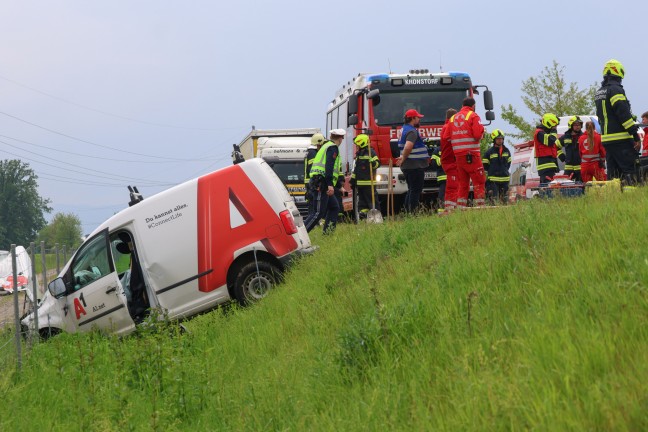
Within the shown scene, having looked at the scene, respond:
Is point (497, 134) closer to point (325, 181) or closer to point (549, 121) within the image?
point (549, 121)

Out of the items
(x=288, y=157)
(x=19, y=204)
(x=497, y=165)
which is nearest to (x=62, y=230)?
(x=19, y=204)

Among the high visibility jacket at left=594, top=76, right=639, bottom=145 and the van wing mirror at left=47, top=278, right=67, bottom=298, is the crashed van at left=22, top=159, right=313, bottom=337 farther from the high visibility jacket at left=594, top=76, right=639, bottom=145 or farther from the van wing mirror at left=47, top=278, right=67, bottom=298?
the high visibility jacket at left=594, top=76, right=639, bottom=145

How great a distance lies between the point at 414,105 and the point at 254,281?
820cm

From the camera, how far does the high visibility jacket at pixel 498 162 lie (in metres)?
19.7

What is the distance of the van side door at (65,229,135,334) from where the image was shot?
39.7 ft

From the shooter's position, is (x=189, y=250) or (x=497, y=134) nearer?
(x=189, y=250)

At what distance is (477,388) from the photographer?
4.71 metres

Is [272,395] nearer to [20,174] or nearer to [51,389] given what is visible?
[51,389]

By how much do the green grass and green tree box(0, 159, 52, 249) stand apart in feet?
410

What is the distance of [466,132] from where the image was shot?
44.6 ft

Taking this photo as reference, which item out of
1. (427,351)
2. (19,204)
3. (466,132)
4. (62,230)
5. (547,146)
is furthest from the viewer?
(62,230)

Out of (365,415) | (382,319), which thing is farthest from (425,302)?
(365,415)

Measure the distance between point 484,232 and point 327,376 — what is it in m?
3.01

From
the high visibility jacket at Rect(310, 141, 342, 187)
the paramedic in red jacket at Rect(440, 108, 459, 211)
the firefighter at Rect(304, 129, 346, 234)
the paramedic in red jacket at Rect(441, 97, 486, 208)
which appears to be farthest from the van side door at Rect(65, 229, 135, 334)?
the paramedic in red jacket at Rect(440, 108, 459, 211)
